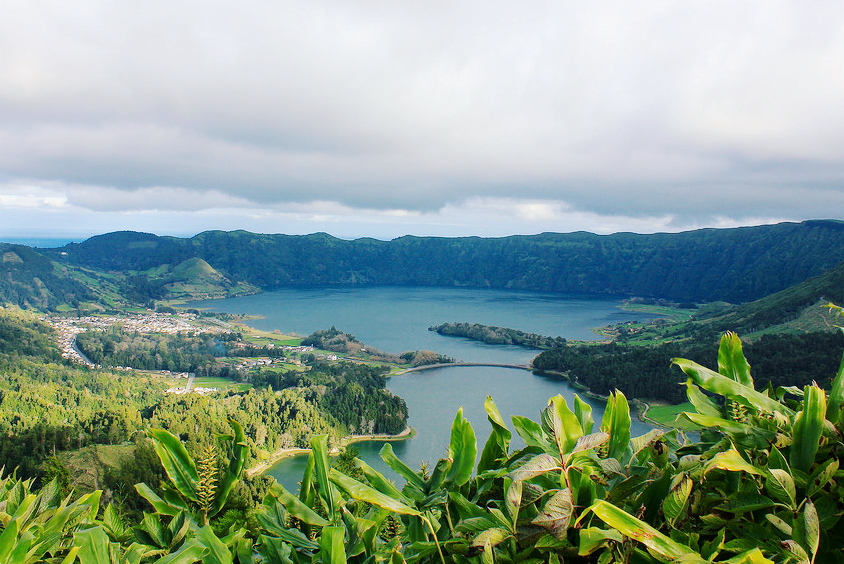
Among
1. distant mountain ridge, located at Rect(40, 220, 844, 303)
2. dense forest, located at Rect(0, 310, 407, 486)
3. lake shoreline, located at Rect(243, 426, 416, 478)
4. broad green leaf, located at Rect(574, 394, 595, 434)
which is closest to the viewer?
broad green leaf, located at Rect(574, 394, 595, 434)

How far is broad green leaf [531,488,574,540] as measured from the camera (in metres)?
1.42

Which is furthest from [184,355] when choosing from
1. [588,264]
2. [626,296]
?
[588,264]

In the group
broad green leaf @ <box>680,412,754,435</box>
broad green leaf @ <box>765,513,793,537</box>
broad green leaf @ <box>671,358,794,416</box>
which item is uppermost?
broad green leaf @ <box>671,358,794,416</box>

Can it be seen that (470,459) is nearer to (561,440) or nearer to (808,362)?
(561,440)

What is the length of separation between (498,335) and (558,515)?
8724 centimetres

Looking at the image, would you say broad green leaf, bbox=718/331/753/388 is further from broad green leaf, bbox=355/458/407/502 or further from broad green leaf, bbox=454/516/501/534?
broad green leaf, bbox=355/458/407/502

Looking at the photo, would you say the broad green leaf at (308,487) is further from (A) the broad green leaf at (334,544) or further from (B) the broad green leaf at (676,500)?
(B) the broad green leaf at (676,500)

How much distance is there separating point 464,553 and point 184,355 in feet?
276

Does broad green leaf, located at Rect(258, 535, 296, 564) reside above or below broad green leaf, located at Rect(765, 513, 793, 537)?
below

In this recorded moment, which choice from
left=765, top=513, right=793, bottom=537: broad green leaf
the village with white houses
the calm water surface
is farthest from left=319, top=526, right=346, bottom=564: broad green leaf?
the village with white houses

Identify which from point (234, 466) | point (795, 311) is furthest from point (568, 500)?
point (795, 311)

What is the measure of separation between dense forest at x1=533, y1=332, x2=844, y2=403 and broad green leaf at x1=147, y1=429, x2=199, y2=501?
174 ft

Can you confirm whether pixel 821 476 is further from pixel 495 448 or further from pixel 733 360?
pixel 495 448

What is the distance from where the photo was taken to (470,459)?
5.81ft
